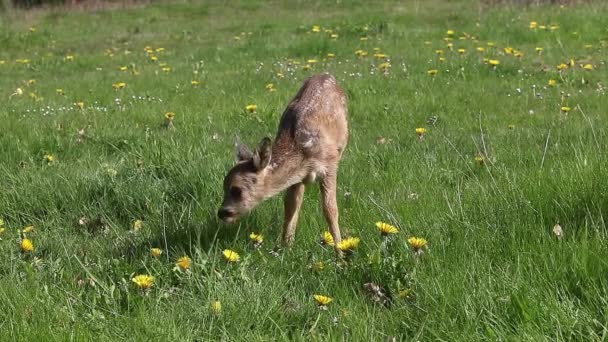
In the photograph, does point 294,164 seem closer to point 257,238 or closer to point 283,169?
point 283,169

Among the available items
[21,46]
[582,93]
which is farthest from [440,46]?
[21,46]

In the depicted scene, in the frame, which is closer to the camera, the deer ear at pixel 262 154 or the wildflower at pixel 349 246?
the wildflower at pixel 349 246

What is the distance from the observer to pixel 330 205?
4098mm

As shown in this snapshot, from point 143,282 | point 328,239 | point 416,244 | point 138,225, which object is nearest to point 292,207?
point 328,239

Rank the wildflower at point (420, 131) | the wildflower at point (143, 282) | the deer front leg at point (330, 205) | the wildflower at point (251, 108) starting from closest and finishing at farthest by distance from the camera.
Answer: the wildflower at point (143, 282) < the deer front leg at point (330, 205) < the wildflower at point (420, 131) < the wildflower at point (251, 108)

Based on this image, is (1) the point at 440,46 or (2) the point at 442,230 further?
(1) the point at 440,46

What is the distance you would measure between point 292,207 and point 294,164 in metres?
0.26

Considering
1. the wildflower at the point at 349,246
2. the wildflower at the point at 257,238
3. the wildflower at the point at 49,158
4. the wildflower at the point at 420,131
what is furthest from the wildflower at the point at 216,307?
the wildflower at the point at 49,158

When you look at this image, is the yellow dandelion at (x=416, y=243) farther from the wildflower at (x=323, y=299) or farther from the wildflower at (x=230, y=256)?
the wildflower at (x=230, y=256)

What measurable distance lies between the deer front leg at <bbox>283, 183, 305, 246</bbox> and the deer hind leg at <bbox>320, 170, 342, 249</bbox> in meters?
0.16

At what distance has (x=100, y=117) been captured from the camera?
7559 mm

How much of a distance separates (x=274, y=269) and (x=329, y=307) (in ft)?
1.78

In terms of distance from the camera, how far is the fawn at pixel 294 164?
390cm

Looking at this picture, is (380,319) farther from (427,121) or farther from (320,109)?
(427,121)
